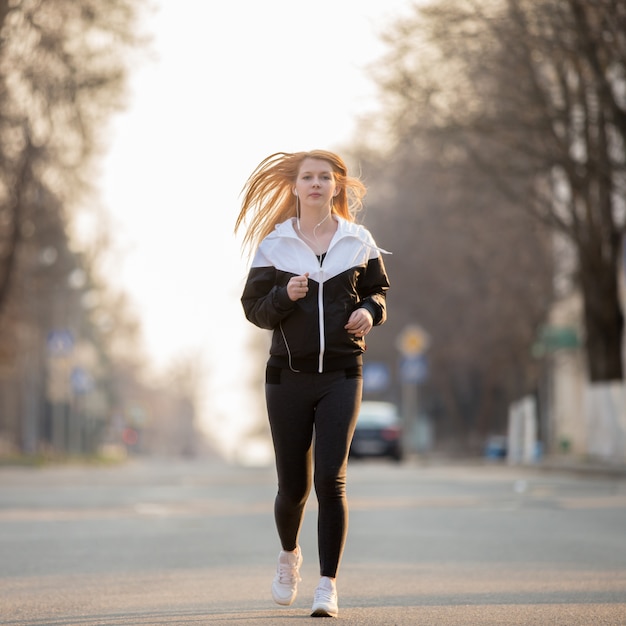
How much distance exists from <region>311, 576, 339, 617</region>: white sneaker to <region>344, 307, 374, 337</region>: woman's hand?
3.67 feet

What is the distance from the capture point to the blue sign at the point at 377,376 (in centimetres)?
7069

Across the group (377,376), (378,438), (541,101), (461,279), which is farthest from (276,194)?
(377,376)

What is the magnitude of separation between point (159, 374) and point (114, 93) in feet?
355

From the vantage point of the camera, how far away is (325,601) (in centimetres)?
758

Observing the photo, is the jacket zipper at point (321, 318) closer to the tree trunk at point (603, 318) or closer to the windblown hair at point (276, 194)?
the windblown hair at point (276, 194)

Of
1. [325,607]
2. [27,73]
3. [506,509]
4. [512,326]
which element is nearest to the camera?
[325,607]

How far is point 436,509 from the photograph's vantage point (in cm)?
1781

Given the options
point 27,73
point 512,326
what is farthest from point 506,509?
point 512,326

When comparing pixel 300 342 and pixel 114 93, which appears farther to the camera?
pixel 114 93

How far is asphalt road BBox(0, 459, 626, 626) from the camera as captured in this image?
8023 millimetres

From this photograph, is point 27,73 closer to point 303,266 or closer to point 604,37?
point 604,37

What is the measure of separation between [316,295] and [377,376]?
63091mm

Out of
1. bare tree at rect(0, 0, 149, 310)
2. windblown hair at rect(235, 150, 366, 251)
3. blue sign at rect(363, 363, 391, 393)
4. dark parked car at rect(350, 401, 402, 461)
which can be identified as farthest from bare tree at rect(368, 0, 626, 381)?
blue sign at rect(363, 363, 391, 393)

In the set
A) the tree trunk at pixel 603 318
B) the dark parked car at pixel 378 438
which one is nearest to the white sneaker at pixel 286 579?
the tree trunk at pixel 603 318
